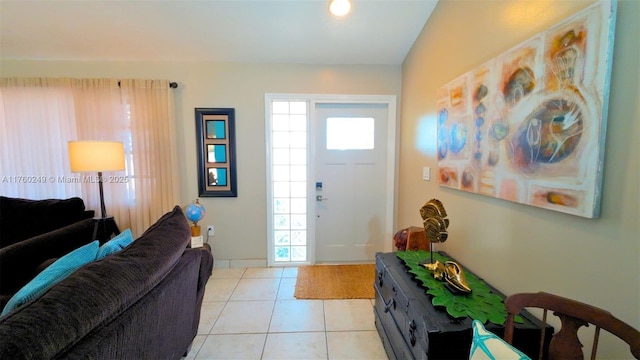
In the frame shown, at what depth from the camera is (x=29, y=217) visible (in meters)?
2.13

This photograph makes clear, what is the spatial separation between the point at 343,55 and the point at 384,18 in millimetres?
561

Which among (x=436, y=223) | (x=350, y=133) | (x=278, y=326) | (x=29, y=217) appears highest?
(x=350, y=133)

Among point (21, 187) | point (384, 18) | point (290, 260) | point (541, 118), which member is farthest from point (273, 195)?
point (21, 187)

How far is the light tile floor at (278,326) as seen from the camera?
1.66m

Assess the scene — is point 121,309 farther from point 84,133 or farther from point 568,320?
point 84,133

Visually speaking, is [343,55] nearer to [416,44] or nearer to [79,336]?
[416,44]

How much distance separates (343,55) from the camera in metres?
2.62

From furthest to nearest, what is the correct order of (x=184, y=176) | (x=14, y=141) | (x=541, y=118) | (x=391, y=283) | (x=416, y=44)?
(x=184, y=176)
(x=14, y=141)
(x=416, y=44)
(x=391, y=283)
(x=541, y=118)

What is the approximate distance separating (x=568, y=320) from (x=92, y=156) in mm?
3185

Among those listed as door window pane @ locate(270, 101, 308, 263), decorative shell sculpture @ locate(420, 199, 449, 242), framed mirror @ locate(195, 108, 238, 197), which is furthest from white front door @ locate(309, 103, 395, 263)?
decorative shell sculpture @ locate(420, 199, 449, 242)

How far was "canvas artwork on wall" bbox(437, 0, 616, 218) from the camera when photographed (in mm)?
880

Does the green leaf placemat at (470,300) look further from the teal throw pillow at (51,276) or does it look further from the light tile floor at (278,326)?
the teal throw pillow at (51,276)

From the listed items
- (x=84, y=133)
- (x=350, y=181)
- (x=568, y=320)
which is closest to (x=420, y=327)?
(x=568, y=320)

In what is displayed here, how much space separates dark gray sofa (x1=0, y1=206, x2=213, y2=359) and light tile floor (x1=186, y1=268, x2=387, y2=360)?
1.34 ft
